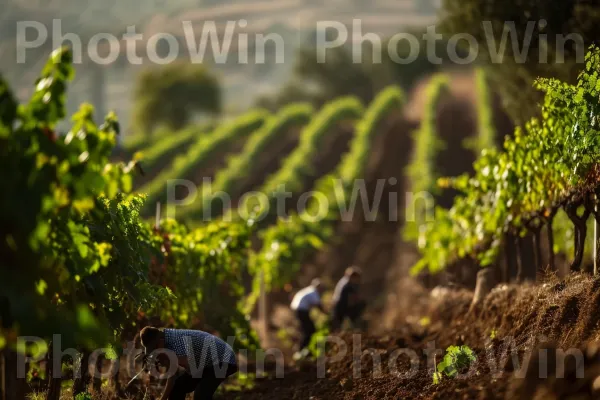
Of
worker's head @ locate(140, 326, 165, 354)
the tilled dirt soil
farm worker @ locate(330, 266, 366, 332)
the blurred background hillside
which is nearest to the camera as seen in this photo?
the tilled dirt soil

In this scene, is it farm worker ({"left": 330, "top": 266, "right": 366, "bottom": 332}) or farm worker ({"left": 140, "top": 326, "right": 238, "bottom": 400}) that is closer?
farm worker ({"left": 140, "top": 326, "right": 238, "bottom": 400})

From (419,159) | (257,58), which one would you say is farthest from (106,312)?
(257,58)

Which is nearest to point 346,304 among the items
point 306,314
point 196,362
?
point 306,314

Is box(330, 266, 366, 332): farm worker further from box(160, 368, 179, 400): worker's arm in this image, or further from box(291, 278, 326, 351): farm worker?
box(160, 368, 179, 400): worker's arm

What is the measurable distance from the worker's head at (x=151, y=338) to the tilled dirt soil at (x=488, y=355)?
6.11 ft

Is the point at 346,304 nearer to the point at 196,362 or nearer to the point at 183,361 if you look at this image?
the point at 196,362

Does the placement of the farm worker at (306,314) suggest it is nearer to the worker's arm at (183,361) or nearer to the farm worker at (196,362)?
the farm worker at (196,362)

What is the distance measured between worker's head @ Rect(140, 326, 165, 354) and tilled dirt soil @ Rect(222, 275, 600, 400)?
1.86 meters

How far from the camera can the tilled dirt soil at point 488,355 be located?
573 cm

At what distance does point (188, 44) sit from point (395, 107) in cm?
11253

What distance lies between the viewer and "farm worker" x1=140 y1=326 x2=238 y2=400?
25.0ft

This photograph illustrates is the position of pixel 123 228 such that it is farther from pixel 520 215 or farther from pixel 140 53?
pixel 140 53

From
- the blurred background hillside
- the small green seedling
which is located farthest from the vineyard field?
the blurred background hillside

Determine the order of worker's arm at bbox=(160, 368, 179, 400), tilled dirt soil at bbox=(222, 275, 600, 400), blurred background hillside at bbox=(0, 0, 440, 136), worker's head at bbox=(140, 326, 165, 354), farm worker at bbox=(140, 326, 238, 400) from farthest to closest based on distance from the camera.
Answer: blurred background hillside at bbox=(0, 0, 440, 136), farm worker at bbox=(140, 326, 238, 400), worker's arm at bbox=(160, 368, 179, 400), worker's head at bbox=(140, 326, 165, 354), tilled dirt soil at bbox=(222, 275, 600, 400)
